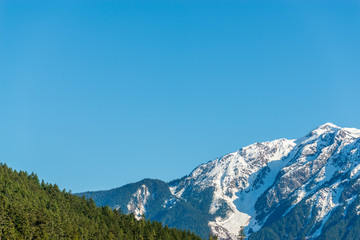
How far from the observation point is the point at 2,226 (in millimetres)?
199875

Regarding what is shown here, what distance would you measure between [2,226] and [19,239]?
758cm

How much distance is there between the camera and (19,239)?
19675 centimetres
